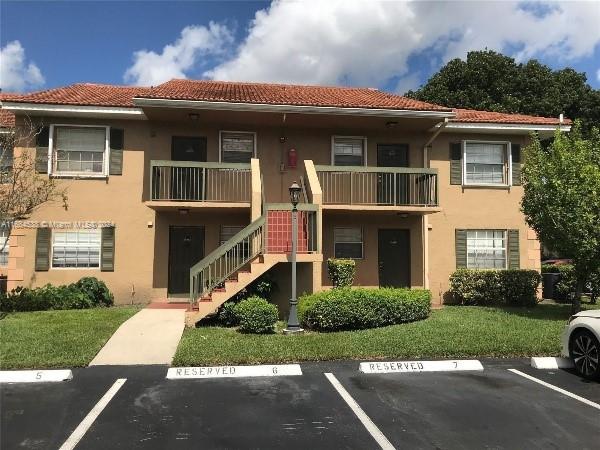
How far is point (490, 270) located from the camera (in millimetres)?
15016

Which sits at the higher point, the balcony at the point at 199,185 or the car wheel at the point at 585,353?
the balcony at the point at 199,185

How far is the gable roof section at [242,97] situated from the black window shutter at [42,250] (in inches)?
141

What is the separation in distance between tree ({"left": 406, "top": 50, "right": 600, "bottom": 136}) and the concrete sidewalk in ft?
81.0

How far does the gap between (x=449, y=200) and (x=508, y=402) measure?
33.0 feet

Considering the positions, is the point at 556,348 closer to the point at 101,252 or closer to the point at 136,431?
the point at 136,431

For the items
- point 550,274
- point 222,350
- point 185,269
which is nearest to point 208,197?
point 185,269

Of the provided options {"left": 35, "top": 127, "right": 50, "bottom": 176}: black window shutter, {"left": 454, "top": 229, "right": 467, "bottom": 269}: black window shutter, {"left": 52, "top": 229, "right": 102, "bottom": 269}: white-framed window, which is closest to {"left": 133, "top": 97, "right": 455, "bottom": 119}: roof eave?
{"left": 35, "top": 127, "right": 50, "bottom": 176}: black window shutter

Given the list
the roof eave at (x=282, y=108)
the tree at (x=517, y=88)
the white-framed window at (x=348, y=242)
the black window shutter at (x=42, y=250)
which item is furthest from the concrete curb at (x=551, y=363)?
the tree at (x=517, y=88)

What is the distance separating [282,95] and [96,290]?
790 centimetres

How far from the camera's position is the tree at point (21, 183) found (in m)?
12.0

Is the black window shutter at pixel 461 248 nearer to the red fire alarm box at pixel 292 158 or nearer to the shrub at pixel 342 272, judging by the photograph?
the shrub at pixel 342 272

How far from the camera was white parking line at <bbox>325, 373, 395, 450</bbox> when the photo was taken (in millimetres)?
4879

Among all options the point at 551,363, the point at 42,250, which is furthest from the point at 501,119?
the point at 42,250

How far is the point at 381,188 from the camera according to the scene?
1402cm
